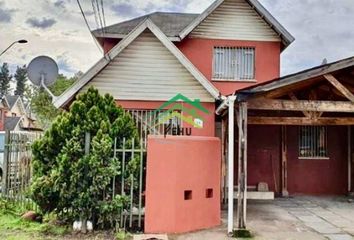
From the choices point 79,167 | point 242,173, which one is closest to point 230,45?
point 242,173

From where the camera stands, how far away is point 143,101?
12469mm

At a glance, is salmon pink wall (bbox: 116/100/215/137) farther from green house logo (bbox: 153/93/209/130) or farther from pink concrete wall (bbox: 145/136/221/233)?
pink concrete wall (bbox: 145/136/221/233)

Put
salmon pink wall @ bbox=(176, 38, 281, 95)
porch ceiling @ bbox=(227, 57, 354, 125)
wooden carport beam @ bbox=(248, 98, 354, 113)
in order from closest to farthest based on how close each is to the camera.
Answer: porch ceiling @ bbox=(227, 57, 354, 125) < wooden carport beam @ bbox=(248, 98, 354, 113) < salmon pink wall @ bbox=(176, 38, 281, 95)

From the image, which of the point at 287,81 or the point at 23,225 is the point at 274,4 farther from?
the point at 23,225

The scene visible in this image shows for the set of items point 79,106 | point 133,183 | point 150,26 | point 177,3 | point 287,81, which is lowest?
point 133,183

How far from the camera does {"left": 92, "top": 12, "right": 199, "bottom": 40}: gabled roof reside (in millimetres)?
14984

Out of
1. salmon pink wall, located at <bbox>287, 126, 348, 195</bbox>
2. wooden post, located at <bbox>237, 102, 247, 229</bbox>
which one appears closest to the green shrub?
wooden post, located at <bbox>237, 102, 247, 229</bbox>

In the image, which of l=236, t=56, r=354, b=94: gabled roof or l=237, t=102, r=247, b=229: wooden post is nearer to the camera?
l=237, t=102, r=247, b=229: wooden post

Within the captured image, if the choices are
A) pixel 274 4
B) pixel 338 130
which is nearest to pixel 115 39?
pixel 274 4

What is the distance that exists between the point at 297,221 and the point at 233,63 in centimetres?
687

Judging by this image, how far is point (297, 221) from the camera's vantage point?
10039 millimetres

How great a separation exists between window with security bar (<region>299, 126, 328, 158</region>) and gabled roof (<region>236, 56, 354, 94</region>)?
250 inches

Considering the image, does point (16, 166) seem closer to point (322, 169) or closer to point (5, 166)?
point (5, 166)

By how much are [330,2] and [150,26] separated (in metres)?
9.66
